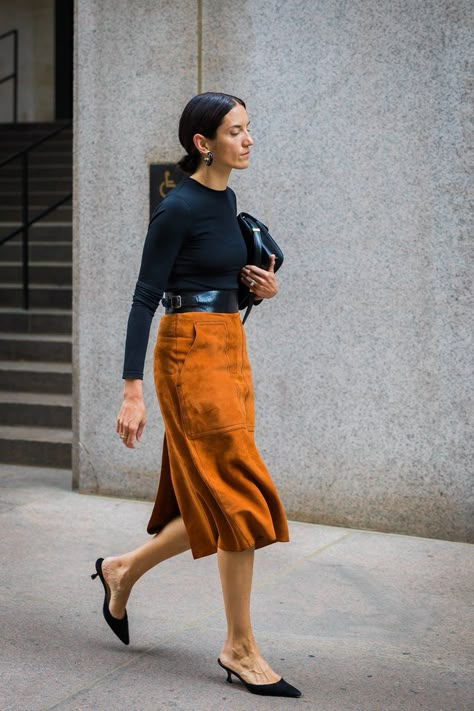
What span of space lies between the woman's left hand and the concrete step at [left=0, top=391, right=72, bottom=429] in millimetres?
4100

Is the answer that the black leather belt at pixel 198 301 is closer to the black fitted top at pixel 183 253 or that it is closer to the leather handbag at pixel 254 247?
the black fitted top at pixel 183 253

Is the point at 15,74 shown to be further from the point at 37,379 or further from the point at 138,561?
the point at 138,561

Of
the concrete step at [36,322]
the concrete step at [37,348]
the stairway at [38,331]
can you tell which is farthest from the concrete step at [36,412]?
the concrete step at [36,322]

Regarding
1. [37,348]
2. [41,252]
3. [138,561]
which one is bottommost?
[138,561]

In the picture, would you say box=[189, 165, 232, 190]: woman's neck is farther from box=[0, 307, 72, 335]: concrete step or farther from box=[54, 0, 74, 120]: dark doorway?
box=[54, 0, 74, 120]: dark doorway

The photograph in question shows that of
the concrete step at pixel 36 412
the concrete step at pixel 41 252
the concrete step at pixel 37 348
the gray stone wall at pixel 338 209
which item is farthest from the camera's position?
the concrete step at pixel 41 252

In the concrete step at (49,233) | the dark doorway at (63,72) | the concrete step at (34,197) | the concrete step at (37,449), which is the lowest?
the concrete step at (37,449)

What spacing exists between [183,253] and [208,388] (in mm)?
461

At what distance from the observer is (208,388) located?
12.4 feet

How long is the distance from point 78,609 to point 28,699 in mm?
938

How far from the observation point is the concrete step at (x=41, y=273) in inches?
385

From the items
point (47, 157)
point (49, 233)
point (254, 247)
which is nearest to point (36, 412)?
point (49, 233)

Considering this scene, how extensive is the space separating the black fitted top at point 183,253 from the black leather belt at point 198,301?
18 mm

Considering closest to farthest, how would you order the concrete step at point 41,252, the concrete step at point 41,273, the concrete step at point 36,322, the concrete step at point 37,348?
the concrete step at point 37,348
the concrete step at point 36,322
the concrete step at point 41,273
the concrete step at point 41,252
